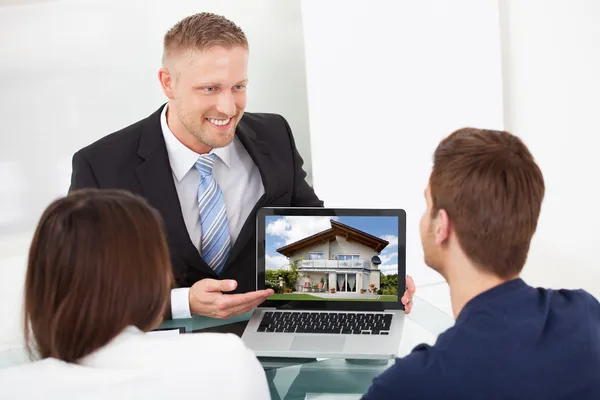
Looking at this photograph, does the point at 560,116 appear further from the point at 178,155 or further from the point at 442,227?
the point at 442,227

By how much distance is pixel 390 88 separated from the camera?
4.54 meters

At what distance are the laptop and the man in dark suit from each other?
0.21m

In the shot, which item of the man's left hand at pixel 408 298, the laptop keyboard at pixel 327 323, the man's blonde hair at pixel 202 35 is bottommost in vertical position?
the laptop keyboard at pixel 327 323

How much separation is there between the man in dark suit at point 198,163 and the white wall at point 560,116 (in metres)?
2.39

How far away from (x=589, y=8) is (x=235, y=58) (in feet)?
8.25

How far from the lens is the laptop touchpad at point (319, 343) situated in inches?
87.3

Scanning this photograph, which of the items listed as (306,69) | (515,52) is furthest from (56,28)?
(515,52)

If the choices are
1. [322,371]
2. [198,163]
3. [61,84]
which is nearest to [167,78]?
[198,163]

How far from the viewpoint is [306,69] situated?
448cm

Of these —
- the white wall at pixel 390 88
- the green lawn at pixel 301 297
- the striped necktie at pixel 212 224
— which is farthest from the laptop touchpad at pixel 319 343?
the white wall at pixel 390 88

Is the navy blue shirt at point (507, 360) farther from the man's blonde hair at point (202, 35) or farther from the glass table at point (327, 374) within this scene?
the man's blonde hair at point (202, 35)

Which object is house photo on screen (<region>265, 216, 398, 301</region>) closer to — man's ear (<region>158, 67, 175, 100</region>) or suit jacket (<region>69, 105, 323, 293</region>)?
suit jacket (<region>69, 105, 323, 293</region>)

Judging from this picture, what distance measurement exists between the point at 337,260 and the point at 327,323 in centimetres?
18

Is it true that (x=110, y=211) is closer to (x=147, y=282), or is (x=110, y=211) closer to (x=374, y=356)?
(x=147, y=282)
